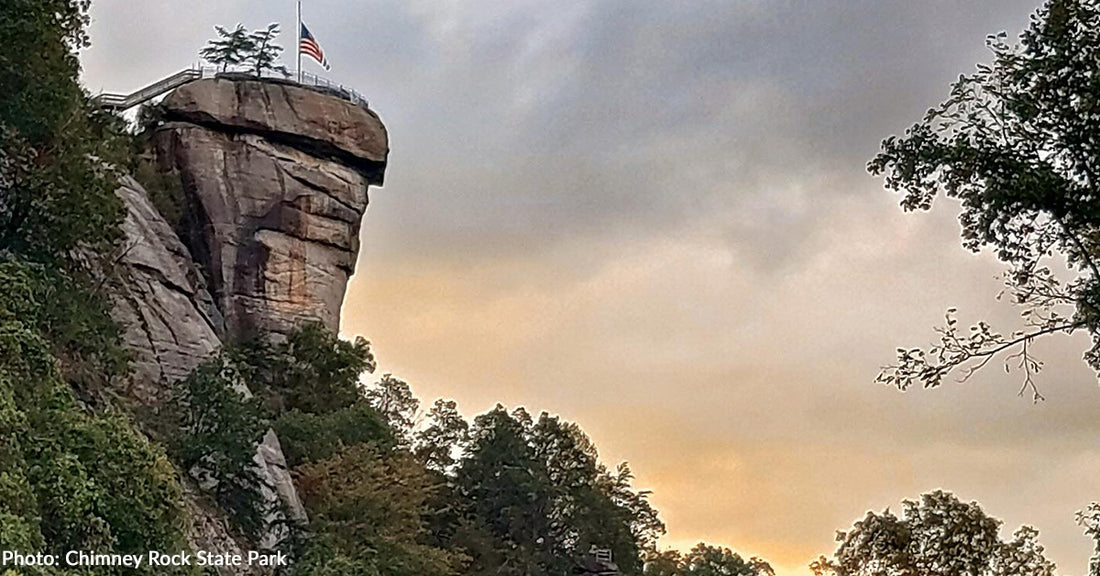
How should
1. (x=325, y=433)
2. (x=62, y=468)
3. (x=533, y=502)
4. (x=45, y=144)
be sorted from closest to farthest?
(x=62, y=468) < (x=45, y=144) < (x=325, y=433) < (x=533, y=502)

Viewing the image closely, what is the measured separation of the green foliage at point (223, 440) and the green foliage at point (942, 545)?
40.2 feet

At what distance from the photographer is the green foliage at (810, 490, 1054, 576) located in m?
19.4

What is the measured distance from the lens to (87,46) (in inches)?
937

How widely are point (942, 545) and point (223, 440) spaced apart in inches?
540

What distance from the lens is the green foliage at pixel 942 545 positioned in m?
19.4

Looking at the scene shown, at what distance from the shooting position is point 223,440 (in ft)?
83.4

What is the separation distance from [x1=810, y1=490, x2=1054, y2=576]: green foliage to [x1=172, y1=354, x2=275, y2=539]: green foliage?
12.3 m

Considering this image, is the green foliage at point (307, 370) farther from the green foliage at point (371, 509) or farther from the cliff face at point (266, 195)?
the green foliage at point (371, 509)

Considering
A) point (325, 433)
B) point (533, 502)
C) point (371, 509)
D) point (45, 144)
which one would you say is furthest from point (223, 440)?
point (533, 502)

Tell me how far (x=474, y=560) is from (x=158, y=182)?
51.0ft

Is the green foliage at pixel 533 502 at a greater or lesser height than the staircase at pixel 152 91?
lesser

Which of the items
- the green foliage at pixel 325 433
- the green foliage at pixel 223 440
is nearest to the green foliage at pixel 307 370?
the green foliage at pixel 325 433

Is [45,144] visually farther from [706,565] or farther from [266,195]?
[706,565]

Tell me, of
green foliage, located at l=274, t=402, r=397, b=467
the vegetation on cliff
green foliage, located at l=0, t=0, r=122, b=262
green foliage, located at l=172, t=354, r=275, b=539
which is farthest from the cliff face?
green foliage, located at l=0, t=0, r=122, b=262
